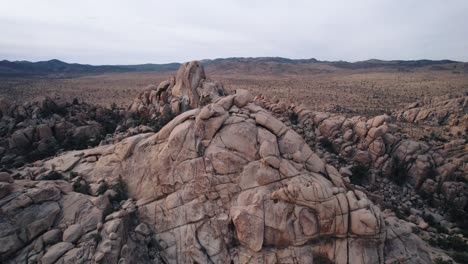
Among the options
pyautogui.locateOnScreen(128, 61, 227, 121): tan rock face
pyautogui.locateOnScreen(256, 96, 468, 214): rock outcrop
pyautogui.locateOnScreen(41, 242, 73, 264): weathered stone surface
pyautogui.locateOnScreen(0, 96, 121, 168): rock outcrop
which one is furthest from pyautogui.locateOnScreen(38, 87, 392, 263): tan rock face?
pyautogui.locateOnScreen(256, 96, 468, 214): rock outcrop

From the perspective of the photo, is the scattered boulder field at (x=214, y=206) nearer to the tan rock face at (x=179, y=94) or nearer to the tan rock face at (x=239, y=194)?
the tan rock face at (x=239, y=194)

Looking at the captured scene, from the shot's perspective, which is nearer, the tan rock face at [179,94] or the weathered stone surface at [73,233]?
the weathered stone surface at [73,233]

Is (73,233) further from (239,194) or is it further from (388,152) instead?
(388,152)

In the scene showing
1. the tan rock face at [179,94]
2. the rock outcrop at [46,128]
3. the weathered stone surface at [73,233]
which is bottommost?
the weathered stone surface at [73,233]

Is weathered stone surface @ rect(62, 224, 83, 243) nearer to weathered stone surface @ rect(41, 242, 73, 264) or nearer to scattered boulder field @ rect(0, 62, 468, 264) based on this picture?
scattered boulder field @ rect(0, 62, 468, 264)

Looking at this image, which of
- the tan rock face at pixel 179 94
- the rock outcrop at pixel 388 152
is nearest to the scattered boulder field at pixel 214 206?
the rock outcrop at pixel 388 152

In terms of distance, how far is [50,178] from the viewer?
2319 cm

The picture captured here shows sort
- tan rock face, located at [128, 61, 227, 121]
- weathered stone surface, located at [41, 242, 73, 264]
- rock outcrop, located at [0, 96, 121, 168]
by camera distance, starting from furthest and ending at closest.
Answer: tan rock face, located at [128, 61, 227, 121] < rock outcrop, located at [0, 96, 121, 168] < weathered stone surface, located at [41, 242, 73, 264]

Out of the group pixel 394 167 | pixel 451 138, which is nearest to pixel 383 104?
pixel 451 138

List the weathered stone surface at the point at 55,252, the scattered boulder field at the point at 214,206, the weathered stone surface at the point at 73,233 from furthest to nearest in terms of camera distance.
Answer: the scattered boulder field at the point at 214,206
the weathered stone surface at the point at 73,233
the weathered stone surface at the point at 55,252

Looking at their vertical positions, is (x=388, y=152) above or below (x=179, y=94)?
below

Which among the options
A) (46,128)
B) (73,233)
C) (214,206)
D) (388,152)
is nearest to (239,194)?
(214,206)

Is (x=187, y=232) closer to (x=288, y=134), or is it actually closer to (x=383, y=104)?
(x=288, y=134)

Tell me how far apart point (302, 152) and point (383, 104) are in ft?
203
